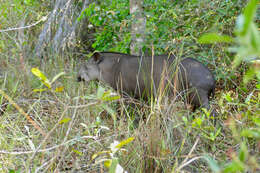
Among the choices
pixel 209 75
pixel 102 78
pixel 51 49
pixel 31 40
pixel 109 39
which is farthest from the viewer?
pixel 31 40

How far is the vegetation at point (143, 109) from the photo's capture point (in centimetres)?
166

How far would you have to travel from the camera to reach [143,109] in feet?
13.5

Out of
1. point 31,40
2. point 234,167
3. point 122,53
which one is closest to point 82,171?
point 234,167

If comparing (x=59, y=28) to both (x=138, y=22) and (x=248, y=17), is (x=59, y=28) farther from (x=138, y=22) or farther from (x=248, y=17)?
(x=248, y=17)

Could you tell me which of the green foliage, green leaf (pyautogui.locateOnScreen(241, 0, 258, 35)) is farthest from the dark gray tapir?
green leaf (pyautogui.locateOnScreen(241, 0, 258, 35))

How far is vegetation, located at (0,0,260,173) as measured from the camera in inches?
65.4

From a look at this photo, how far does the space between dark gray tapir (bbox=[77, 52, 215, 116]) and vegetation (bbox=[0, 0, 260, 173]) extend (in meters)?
0.17

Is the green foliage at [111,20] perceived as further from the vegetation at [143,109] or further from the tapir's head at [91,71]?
the tapir's head at [91,71]

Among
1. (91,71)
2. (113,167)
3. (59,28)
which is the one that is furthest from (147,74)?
(113,167)

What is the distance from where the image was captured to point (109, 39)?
607 centimetres

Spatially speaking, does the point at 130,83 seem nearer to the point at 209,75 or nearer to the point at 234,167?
the point at 209,75

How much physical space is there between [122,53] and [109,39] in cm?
89

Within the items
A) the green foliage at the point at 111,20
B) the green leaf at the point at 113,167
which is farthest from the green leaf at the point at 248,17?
the green foliage at the point at 111,20

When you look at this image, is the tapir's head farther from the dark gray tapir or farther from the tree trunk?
the tree trunk
